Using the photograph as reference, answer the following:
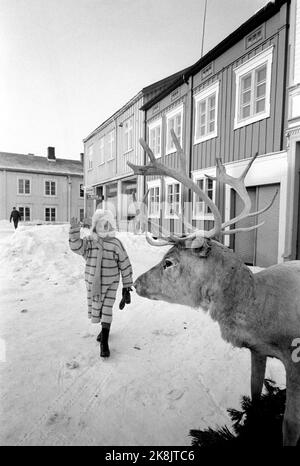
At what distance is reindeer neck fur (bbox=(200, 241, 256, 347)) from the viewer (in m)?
1.30

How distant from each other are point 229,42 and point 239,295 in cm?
539

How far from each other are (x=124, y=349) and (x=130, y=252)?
2333 millimetres

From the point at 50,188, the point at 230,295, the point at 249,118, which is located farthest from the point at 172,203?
the point at 50,188

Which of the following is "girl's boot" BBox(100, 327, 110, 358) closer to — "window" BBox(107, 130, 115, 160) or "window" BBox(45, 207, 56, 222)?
"window" BBox(107, 130, 115, 160)

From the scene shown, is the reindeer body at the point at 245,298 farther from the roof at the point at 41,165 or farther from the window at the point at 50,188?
the window at the point at 50,188

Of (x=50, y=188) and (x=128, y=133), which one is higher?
(x=50, y=188)

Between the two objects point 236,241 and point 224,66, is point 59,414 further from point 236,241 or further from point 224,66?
point 224,66

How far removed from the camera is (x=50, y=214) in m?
22.4

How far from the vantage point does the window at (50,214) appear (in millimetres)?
22188

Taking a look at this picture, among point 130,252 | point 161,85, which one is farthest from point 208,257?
point 130,252

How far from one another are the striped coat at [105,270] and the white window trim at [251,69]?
3.78 m

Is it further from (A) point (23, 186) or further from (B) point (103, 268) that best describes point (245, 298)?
(A) point (23, 186)

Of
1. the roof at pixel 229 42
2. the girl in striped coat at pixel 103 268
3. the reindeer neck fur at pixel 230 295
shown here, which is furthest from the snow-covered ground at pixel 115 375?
the roof at pixel 229 42

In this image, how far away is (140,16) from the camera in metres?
1.43
